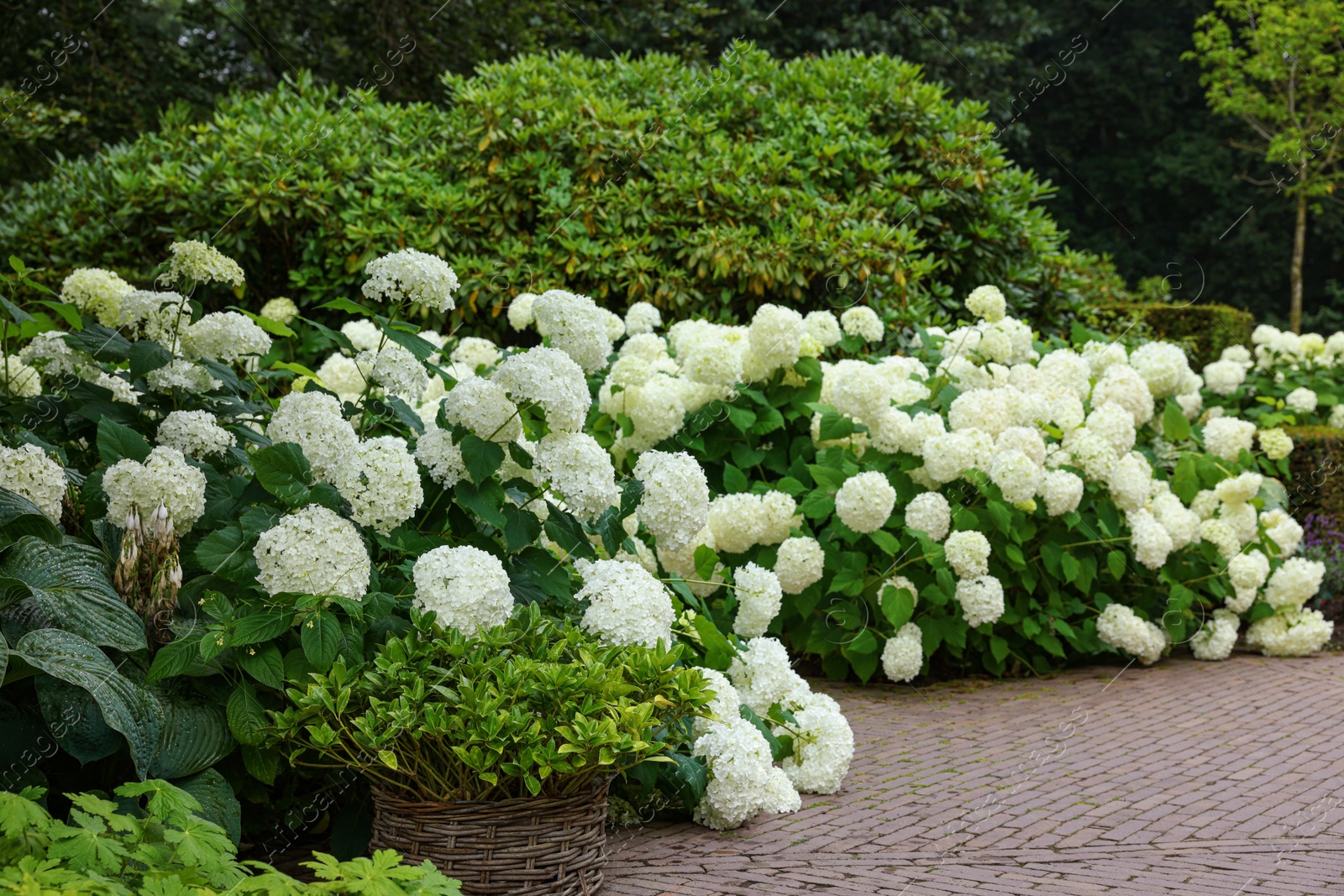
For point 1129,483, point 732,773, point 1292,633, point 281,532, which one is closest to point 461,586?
point 281,532

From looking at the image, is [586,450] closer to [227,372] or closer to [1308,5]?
[227,372]

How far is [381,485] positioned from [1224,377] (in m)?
7.28

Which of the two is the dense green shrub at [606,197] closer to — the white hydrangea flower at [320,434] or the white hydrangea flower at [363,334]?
the white hydrangea flower at [363,334]

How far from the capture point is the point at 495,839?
271cm

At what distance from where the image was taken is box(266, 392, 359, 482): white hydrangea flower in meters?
2.89

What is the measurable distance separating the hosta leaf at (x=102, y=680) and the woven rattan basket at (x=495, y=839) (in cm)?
56

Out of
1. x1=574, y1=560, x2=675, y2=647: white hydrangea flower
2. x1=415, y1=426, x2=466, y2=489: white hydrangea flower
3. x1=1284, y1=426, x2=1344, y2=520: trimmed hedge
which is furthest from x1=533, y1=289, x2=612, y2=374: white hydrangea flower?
x1=1284, y1=426, x2=1344, y2=520: trimmed hedge

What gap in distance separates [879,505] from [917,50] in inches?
686

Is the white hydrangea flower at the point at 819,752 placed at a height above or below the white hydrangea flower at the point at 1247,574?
below

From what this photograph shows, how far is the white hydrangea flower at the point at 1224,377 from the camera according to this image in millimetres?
8312

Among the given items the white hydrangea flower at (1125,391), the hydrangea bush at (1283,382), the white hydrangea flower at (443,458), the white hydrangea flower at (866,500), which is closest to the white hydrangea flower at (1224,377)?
the hydrangea bush at (1283,382)

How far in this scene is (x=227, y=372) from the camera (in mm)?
3477

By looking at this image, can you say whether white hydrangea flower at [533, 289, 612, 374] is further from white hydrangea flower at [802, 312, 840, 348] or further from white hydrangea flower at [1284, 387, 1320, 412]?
white hydrangea flower at [1284, 387, 1320, 412]

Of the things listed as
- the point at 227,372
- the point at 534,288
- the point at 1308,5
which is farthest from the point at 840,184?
the point at 1308,5
